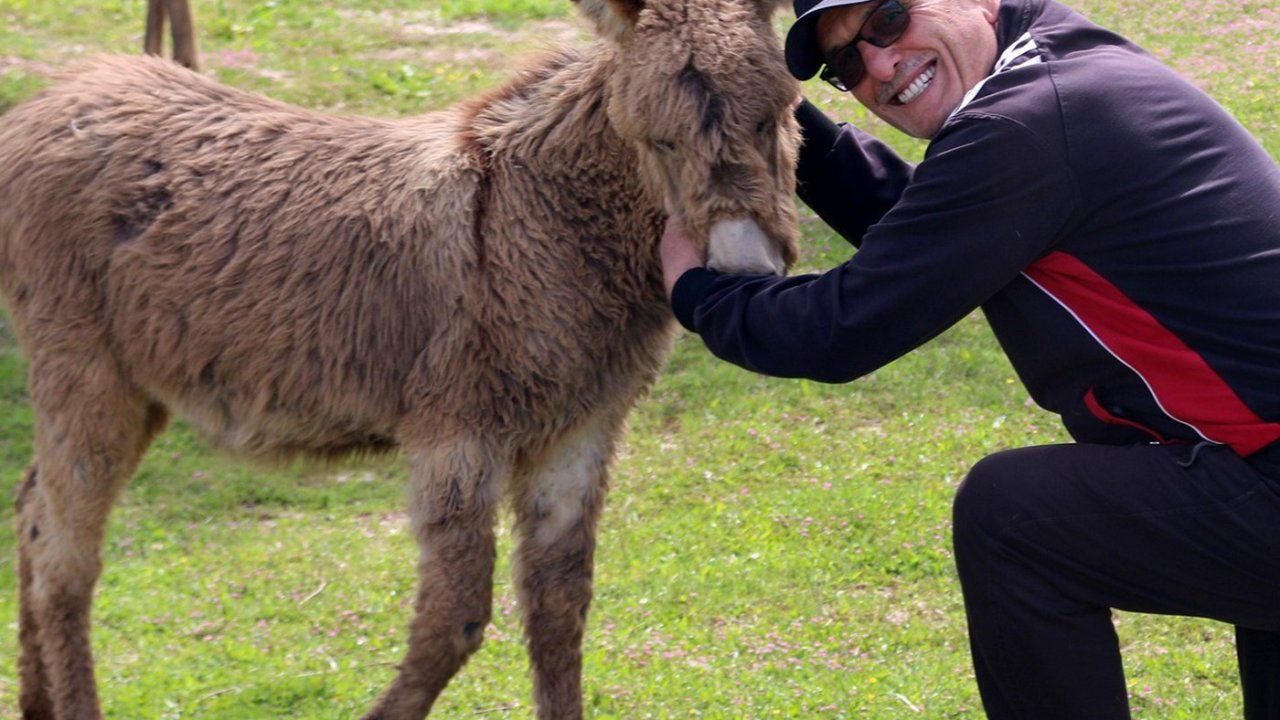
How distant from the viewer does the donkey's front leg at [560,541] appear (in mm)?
3600

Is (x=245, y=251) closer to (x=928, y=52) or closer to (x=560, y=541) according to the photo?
(x=560, y=541)

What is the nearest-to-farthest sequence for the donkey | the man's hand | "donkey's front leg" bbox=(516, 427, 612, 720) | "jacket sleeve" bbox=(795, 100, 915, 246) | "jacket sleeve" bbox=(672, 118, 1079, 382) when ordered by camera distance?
"jacket sleeve" bbox=(672, 118, 1079, 382)
the man's hand
the donkey
"jacket sleeve" bbox=(795, 100, 915, 246)
"donkey's front leg" bbox=(516, 427, 612, 720)

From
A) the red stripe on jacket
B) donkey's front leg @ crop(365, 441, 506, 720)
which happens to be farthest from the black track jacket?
donkey's front leg @ crop(365, 441, 506, 720)

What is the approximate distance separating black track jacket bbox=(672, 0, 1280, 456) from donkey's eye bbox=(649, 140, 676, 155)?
15.7 inches

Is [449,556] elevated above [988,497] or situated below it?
below

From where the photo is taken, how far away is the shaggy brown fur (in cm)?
823

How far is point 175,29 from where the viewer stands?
27.0ft

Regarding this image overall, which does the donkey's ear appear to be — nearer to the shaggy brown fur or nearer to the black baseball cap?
the black baseball cap

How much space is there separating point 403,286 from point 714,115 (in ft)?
3.43

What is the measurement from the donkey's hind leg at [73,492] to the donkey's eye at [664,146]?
1.79m

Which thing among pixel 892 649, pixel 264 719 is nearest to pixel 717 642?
pixel 892 649

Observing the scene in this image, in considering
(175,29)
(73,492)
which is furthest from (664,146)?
(175,29)

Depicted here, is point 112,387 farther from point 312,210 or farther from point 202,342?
point 312,210

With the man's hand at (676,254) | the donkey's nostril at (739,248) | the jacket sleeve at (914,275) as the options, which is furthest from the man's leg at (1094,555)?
the man's hand at (676,254)
